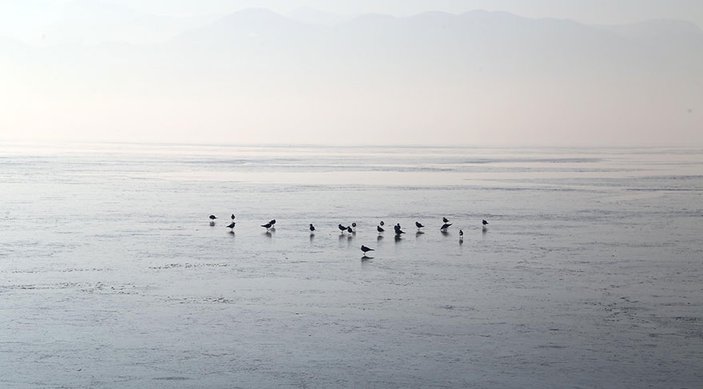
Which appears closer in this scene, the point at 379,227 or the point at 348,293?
the point at 348,293

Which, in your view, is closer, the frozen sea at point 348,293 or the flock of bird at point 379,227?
the frozen sea at point 348,293

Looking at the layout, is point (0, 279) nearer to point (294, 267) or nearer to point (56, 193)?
point (294, 267)

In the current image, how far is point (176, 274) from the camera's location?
18.2m

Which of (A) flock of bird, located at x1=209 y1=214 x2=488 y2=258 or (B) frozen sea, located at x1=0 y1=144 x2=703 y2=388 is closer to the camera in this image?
(B) frozen sea, located at x1=0 y1=144 x2=703 y2=388

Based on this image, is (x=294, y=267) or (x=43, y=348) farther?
(x=294, y=267)

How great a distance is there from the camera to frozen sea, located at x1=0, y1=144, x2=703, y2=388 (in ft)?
39.1

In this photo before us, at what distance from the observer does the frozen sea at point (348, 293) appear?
1193 cm

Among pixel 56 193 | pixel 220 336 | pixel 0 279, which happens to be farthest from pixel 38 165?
pixel 220 336

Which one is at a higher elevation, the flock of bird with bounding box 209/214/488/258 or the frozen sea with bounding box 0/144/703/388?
the flock of bird with bounding box 209/214/488/258

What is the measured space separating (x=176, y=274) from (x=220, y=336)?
5020mm

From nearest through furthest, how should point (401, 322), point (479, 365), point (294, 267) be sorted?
1. point (479, 365)
2. point (401, 322)
3. point (294, 267)

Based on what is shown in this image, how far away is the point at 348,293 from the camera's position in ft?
54.0

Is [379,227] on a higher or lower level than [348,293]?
higher

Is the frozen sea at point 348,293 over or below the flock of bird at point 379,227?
below
